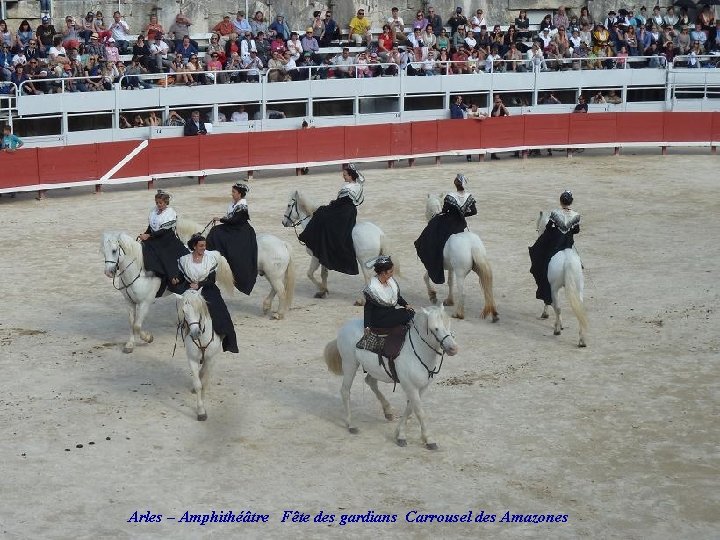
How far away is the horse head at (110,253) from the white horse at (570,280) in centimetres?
542

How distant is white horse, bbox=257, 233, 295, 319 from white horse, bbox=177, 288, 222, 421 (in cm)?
306

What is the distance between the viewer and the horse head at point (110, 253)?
47.1 ft

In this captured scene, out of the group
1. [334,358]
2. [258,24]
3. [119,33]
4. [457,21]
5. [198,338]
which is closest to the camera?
[198,338]

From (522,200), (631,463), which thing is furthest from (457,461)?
(522,200)

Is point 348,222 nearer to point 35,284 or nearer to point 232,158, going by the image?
point 35,284

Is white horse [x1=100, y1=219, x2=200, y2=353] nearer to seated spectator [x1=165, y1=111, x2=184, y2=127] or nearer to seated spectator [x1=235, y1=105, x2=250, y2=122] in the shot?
seated spectator [x1=165, y1=111, x2=184, y2=127]

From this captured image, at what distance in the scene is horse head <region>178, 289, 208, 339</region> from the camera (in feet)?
39.8

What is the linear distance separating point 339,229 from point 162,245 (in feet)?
9.54

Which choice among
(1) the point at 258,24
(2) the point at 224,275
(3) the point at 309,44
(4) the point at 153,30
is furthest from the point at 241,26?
(2) the point at 224,275

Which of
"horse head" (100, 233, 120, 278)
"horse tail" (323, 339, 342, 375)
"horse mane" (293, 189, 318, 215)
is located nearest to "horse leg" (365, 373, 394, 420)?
"horse tail" (323, 339, 342, 375)

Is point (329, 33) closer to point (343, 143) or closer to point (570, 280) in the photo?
point (343, 143)

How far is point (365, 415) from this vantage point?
42.3ft

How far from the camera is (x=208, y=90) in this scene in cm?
2947

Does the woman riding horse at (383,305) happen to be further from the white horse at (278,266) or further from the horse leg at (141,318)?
the white horse at (278,266)
